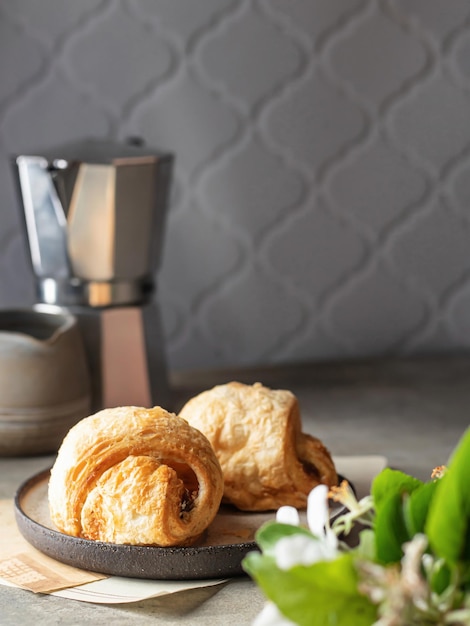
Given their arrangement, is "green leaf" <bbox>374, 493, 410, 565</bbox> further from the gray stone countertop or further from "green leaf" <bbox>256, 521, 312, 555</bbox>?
the gray stone countertop

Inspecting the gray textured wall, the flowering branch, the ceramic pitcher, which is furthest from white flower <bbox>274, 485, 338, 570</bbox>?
the gray textured wall

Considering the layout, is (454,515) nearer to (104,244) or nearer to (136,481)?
(136,481)

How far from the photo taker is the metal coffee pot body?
1.14 meters

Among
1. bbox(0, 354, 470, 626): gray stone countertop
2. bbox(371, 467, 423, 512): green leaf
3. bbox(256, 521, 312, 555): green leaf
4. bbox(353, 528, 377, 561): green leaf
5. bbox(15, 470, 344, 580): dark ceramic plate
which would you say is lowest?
bbox(0, 354, 470, 626): gray stone countertop

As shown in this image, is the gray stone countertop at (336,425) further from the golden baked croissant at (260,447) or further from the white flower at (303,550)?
the white flower at (303,550)

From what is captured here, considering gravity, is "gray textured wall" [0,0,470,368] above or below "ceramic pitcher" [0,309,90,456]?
above

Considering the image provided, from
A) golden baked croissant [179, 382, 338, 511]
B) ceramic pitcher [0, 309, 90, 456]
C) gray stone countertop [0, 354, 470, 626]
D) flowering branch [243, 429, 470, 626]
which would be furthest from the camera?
ceramic pitcher [0, 309, 90, 456]

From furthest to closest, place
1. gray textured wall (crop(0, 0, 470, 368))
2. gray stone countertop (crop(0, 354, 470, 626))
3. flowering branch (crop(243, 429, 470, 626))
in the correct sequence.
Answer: gray textured wall (crop(0, 0, 470, 368))
gray stone countertop (crop(0, 354, 470, 626))
flowering branch (crop(243, 429, 470, 626))

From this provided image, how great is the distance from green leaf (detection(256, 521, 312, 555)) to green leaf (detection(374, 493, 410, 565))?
0.12 ft

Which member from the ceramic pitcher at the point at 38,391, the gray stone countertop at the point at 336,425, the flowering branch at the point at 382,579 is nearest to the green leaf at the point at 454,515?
the flowering branch at the point at 382,579

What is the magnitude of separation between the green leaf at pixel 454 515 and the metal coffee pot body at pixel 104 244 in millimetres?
761

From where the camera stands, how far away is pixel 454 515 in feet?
1.44

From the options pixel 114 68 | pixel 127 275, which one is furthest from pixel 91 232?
pixel 114 68

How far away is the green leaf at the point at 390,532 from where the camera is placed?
49cm
